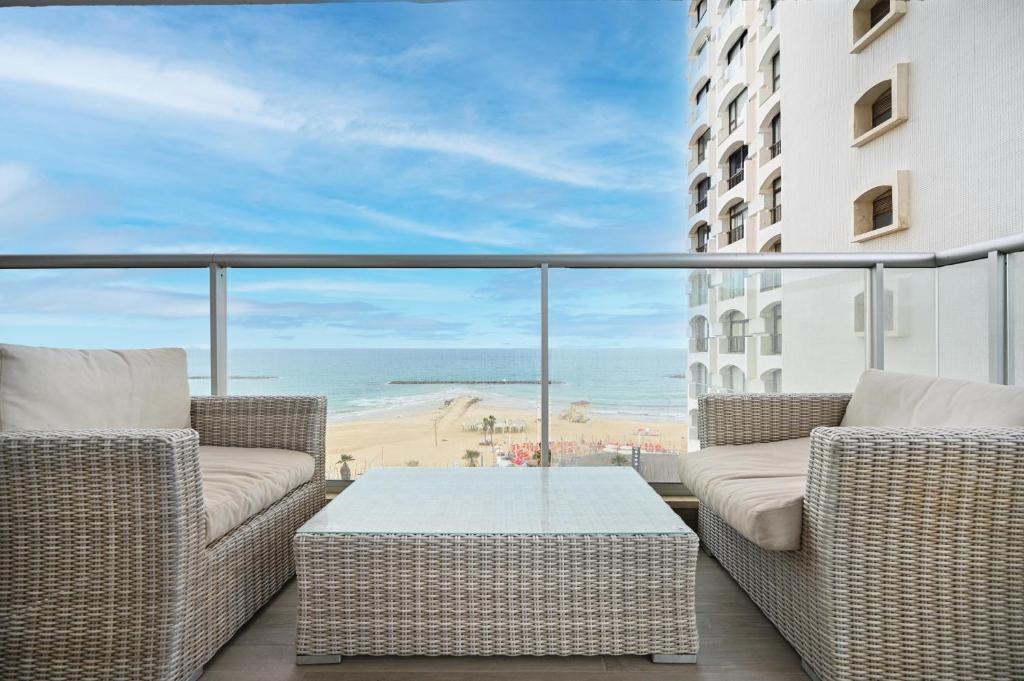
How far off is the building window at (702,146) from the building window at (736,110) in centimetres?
216

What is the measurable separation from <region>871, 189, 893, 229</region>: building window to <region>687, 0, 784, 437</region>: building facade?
15.8 ft

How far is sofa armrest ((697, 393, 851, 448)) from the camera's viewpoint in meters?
2.37

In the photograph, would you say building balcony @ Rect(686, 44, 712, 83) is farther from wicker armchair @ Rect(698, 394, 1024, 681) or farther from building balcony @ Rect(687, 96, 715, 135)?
wicker armchair @ Rect(698, 394, 1024, 681)

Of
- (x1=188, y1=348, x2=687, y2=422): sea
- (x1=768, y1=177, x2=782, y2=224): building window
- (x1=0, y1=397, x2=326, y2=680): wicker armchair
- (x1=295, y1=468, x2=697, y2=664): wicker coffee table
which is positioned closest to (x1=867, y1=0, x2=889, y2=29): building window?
(x1=768, y1=177, x2=782, y2=224): building window

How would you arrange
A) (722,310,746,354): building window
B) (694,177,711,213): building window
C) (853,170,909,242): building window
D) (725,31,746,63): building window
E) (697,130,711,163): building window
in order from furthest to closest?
(694,177,711,213): building window → (697,130,711,163): building window → (725,31,746,63): building window → (853,170,909,242): building window → (722,310,746,354): building window

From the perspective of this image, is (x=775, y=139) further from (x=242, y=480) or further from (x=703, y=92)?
(x=242, y=480)

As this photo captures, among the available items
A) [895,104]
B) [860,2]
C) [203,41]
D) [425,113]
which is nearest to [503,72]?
[425,113]

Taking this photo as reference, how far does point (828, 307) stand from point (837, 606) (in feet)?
6.08

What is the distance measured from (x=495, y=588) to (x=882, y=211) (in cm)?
1079

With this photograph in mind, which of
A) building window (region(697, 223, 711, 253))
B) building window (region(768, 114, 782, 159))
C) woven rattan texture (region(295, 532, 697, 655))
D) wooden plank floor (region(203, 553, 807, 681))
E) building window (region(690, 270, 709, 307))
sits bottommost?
wooden plank floor (region(203, 553, 807, 681))

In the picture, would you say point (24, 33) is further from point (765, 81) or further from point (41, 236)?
point (765, 81)

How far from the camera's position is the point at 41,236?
741 inches

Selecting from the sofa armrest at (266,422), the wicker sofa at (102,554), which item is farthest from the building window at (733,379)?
the wicker sofa at (102,554)

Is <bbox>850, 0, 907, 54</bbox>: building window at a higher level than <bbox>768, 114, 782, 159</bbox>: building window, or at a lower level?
lower
